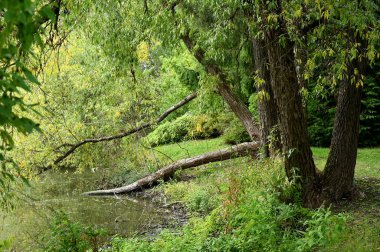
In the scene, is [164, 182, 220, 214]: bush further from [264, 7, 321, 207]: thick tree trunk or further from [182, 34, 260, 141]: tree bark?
[264, 7, 321, 207]: thick tree trunk

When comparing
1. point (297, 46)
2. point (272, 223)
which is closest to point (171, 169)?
point (297, 46)

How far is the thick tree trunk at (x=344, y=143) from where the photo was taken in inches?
309

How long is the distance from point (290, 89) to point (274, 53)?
589mm

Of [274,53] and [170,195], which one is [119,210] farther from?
[274,53]

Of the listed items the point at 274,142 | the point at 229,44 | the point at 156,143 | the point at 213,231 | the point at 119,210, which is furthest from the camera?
the point at 156,143

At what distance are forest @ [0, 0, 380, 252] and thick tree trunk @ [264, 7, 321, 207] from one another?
21 mm

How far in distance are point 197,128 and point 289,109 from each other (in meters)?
11.6

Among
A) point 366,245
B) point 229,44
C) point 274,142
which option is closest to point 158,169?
point 229,44

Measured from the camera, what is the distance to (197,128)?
60.7 ft

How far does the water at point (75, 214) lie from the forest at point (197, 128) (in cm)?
6

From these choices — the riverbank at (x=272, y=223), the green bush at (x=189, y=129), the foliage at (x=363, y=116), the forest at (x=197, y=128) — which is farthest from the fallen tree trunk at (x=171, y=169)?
the green bush at (x=189, y=129)

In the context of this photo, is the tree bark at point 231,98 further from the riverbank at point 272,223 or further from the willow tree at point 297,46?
the riverbank at point 272,223

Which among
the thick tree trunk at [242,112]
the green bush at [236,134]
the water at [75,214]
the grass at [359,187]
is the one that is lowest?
the water at [75,214]

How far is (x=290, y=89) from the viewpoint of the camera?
6887 millimetres
